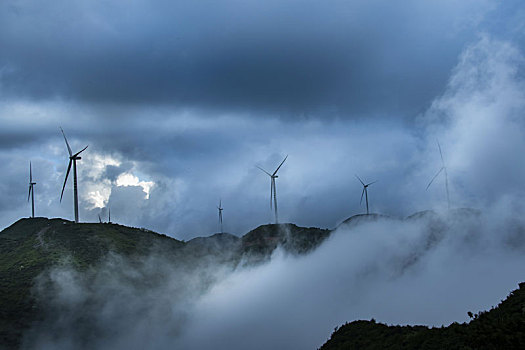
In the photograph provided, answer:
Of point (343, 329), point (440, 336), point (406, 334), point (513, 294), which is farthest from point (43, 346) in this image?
point (513, 294)

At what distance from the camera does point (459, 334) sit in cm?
8388

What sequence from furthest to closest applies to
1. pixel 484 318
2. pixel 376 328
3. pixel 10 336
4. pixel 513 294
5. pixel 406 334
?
pixel 10 336 < pixel 376 328 < pixel 406 334 < pixel 513 294 < pixel 484 318

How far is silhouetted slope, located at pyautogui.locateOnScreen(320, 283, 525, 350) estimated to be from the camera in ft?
221

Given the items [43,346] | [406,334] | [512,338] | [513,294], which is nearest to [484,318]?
[513,294]

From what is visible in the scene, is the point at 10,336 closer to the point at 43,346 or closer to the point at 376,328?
the point at 43,346

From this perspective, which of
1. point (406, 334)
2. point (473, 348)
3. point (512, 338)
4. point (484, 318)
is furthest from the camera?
point (406, 334)

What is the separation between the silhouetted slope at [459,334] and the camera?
2650 inches

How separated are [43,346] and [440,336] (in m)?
160

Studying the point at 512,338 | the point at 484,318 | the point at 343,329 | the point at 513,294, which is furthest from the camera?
the point at 343,329

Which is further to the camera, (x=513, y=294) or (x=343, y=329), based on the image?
(x=343, y=329)

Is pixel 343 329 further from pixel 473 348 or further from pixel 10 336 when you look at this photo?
pixel 10 336

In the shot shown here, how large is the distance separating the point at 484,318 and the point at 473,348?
10985mm

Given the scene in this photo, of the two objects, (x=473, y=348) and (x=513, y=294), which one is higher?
(x=513, y=294)

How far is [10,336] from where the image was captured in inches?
7717
